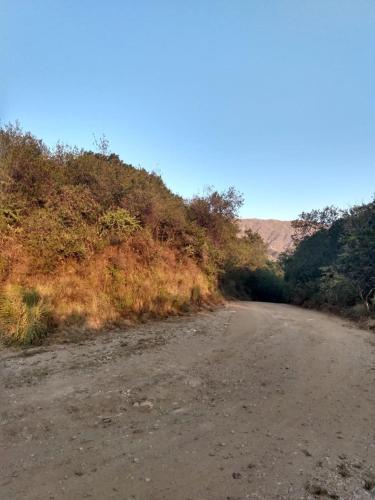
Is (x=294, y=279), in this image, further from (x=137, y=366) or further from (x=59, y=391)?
(x=59, y=391)

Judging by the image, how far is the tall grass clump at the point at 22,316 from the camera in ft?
29.6

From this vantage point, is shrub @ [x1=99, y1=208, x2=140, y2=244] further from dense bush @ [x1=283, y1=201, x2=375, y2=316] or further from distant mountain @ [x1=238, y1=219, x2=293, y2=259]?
distant mountain @ [x1=238, y1=219, x2=293, y2=259]

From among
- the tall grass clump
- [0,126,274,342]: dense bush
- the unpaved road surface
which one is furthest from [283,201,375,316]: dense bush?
the tall grass clump

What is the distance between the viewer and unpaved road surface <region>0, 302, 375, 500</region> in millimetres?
3525

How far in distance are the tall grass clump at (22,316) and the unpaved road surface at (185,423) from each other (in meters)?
0.64

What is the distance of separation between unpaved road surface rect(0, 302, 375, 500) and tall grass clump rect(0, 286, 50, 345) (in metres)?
0.64

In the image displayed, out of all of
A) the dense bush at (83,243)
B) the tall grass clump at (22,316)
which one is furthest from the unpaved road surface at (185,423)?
the dense bush at (83,243)

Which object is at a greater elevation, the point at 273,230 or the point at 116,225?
the point at 273,230

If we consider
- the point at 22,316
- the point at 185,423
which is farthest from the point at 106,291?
the point at 185,423

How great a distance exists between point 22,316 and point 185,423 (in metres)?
6.23

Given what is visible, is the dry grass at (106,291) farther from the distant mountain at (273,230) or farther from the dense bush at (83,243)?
the distant mountain at (273,230)

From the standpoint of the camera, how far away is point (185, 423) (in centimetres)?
490

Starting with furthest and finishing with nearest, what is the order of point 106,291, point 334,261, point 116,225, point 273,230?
1. point 273,230
2. point 334,261
3. point 116,225
4. point 106,291

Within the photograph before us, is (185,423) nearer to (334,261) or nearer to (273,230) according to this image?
(334,261)
